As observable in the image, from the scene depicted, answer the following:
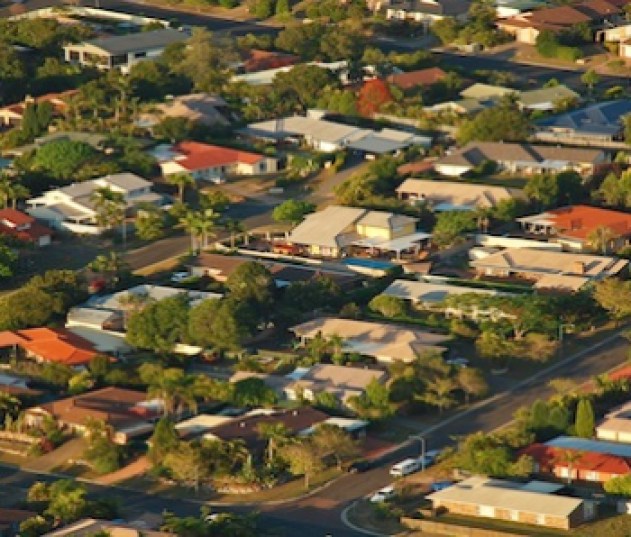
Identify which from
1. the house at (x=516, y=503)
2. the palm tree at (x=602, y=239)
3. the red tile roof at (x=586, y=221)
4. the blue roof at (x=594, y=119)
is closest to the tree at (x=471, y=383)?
the house at (x=516, y=503)

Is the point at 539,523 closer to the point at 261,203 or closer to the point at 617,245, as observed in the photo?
the point at 617,245

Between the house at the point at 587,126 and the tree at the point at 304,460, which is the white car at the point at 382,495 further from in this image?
the house at the point at 587,126

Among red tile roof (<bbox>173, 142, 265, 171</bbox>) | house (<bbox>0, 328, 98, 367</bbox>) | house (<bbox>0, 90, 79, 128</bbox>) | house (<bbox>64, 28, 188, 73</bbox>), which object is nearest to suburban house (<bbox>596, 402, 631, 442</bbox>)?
house (<bbox>0, 328, 98, 367</bbox>)

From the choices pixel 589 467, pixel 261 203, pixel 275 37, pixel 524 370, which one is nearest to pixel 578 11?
pixel 275 37

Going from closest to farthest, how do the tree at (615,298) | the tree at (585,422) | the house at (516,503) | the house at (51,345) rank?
1. the house at (516,503)
2. the tree at (585,422)
3. the house at (51,345)
4. the tree at (615,298)

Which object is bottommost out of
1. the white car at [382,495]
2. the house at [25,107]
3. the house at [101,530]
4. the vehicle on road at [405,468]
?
the house at [25,107]

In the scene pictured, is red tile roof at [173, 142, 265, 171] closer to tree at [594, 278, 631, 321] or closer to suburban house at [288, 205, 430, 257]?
suburban house at [288, 205, 430, 257]
